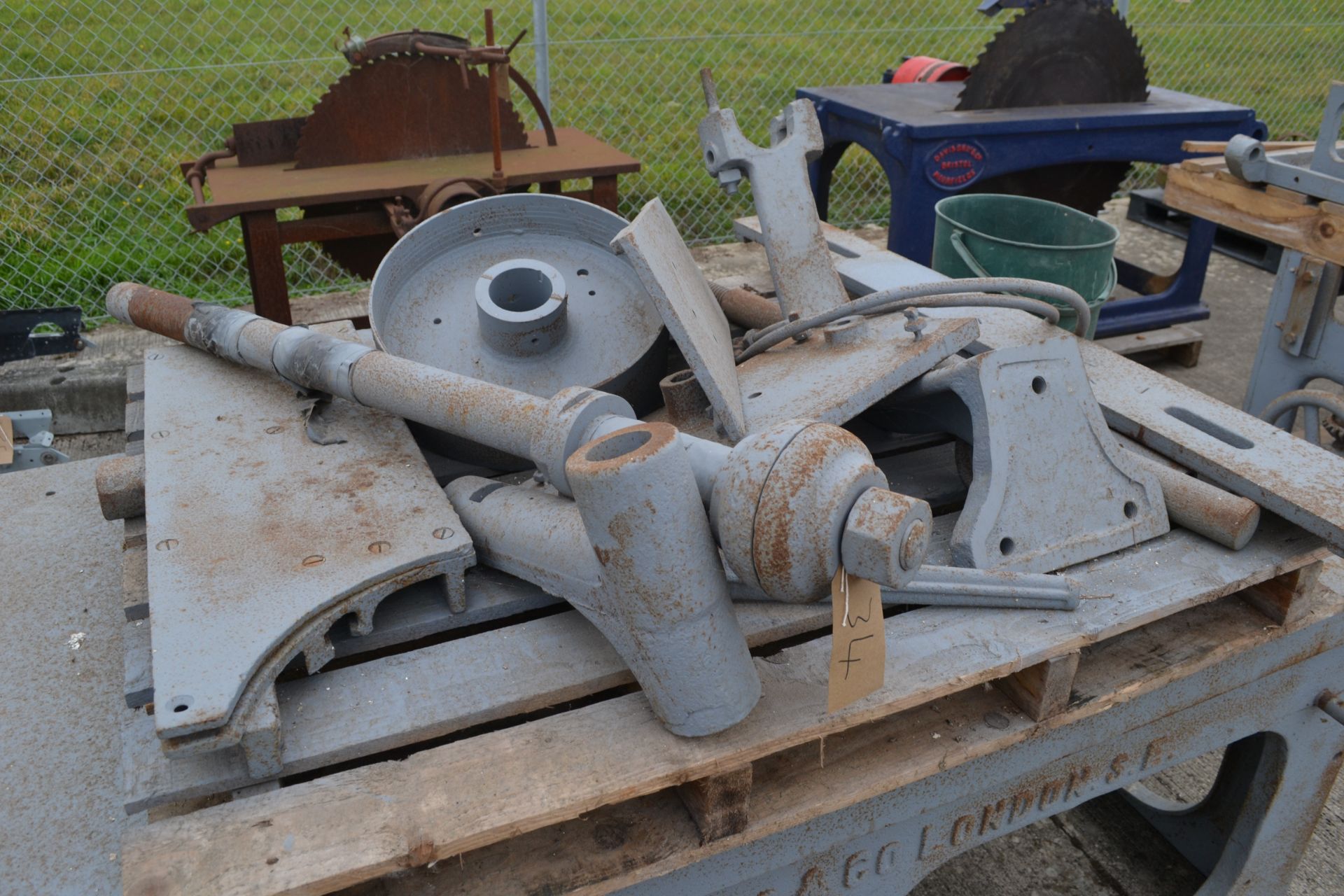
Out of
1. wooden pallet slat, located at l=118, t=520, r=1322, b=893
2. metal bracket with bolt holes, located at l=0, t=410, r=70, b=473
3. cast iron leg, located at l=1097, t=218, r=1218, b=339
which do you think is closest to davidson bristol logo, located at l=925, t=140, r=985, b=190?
cast iron leg, located at l=1097, t=218, r=1218, b=339

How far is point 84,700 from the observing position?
62.1 inches

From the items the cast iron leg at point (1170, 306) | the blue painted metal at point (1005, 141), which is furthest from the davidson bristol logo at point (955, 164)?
the cast iron leg at point (1170, 306)

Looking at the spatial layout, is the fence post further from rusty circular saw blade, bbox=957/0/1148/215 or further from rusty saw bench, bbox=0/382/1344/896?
rusty saw bench, bbox=0/382/1344/896

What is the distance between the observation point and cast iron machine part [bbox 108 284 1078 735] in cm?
111

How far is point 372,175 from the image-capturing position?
9.92 feet

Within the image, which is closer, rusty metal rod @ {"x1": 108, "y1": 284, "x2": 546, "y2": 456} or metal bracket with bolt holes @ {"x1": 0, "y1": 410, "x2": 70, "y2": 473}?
rusty metal rod @ {"x1": 108, "y1": 284, "x2": 546, "y2": 456}

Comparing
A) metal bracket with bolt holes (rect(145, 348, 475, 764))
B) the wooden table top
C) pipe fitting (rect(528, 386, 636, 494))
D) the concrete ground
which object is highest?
pipe fitting (rect(528, 386, 636, 494))

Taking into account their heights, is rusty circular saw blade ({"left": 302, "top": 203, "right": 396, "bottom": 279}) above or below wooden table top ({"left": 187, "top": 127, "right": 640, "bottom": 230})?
below

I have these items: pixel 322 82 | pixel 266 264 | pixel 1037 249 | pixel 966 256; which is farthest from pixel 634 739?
pixel 322 82

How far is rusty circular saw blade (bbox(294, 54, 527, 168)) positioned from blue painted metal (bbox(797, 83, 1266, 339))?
119cm

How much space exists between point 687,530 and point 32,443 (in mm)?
2372

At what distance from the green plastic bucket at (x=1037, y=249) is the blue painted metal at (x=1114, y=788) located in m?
0.81

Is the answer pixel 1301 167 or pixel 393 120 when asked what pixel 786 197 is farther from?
pixel 1301 167

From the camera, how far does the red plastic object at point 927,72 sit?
14.2 ft
